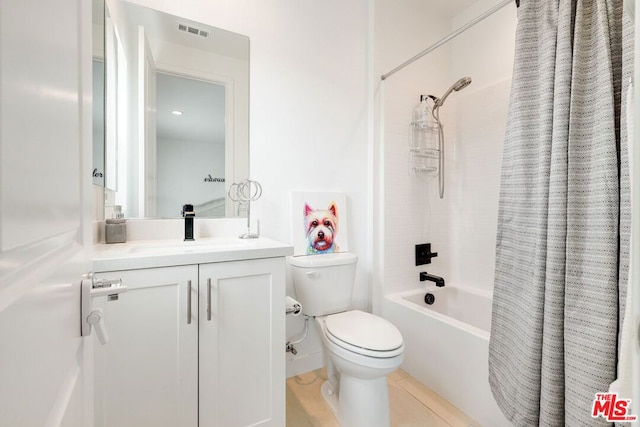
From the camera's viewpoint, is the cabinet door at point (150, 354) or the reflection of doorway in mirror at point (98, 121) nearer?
the cabinet door at point (150, 354)

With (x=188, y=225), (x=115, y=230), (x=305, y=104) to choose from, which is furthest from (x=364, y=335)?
(x=305, y=104)

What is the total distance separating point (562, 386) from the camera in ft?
Answer: 3.27

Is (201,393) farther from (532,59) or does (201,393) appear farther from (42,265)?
(532,59)

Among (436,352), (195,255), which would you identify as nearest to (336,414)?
(436,352)

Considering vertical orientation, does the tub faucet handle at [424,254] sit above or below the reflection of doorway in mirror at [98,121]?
below

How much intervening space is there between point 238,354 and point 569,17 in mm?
1752

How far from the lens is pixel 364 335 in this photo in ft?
4.61

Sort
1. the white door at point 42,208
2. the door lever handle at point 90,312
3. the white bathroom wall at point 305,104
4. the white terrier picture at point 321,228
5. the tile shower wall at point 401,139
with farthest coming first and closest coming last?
the tile shower wall at point 401,139 → the white terrier picture at point 321,228 → the white bathroom wall at point 305,104 → the door lever handle at point 90,312 → the white door at point 42,208

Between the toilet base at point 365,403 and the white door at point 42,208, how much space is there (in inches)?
44.5

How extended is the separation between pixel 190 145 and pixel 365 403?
156 cm

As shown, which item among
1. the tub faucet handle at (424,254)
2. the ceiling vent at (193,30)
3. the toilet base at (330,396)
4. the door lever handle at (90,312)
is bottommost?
the toilet base at (330,396)

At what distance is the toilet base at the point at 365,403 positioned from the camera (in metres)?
1.37

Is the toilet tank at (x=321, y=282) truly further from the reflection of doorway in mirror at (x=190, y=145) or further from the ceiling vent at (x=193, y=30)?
the ceiling vent at (x=193, y=30)

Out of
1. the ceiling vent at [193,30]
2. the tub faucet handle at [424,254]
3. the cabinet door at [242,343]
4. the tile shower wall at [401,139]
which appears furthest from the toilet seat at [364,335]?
the ceiling vent at [193,30]
